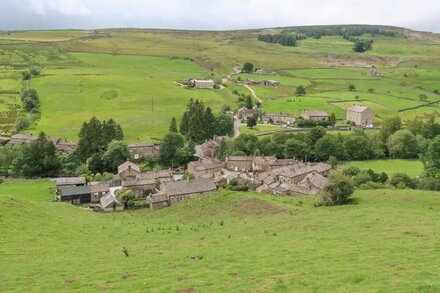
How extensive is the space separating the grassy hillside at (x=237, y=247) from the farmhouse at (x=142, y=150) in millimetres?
47132

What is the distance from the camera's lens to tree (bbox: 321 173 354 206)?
44094mm

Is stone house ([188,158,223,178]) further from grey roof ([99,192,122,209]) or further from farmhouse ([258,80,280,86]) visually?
farmhouse ([258,80,280,86])

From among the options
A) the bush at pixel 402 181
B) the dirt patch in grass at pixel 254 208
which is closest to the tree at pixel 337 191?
the dirt patch in grass at pixel 254 208

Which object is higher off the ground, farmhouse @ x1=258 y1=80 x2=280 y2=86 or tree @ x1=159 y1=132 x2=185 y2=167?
farmhouse @ x1=258 y1=80 x2=280 y2=86

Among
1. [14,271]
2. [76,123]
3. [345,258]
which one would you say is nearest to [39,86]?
[76,123]

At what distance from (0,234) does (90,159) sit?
2090 inches

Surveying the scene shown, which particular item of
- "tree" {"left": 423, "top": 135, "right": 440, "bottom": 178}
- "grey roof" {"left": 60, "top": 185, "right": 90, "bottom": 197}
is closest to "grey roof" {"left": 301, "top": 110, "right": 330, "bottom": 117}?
"tree" {"left": 423, "top": 135, "right": 440, "bottom": 178}

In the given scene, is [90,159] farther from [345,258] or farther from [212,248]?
[345,258]

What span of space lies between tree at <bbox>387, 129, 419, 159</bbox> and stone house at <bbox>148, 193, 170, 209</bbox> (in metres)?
55.7

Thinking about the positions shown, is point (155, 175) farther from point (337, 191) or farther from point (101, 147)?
point (337, 191)

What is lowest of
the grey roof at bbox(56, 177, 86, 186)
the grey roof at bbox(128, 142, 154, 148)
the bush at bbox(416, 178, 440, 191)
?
the grey roof at bbox(56, 177, 86, 186)

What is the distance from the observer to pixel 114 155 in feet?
281

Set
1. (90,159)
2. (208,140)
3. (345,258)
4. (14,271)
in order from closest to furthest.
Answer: (345,258)
(14,271)
(90,159)
(208,140)

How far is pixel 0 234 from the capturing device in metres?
32.9
